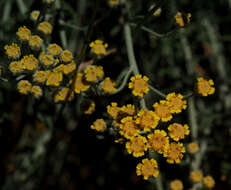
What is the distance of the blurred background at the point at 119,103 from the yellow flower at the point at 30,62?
536 millimetres

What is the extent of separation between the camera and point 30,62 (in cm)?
141

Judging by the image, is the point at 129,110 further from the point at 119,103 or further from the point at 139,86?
the point at 119,103

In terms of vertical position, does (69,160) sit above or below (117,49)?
below

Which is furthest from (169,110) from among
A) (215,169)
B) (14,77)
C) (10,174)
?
(10,174)

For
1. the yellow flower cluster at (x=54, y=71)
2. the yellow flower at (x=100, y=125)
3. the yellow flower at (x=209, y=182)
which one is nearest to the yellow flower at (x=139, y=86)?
the yellow flower cluster at (x=54, y=71)

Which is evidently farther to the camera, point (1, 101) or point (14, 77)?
point (1, 101)

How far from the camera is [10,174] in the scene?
2.40 m

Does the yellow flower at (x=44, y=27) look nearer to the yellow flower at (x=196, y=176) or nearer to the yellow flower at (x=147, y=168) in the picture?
the yellow flower at (x=147, y=168)

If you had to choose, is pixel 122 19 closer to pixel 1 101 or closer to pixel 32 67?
pixel 32 67

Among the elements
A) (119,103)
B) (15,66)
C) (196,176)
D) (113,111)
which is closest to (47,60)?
(15,66)

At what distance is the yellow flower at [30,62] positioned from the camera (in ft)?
4.60

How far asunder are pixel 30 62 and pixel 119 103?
2.51 feet

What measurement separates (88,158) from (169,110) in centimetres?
164

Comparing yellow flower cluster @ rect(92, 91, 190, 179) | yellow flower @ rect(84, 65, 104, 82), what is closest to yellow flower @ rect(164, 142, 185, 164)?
yellow flower cluster @ rect(92, 91, 190, 179)
